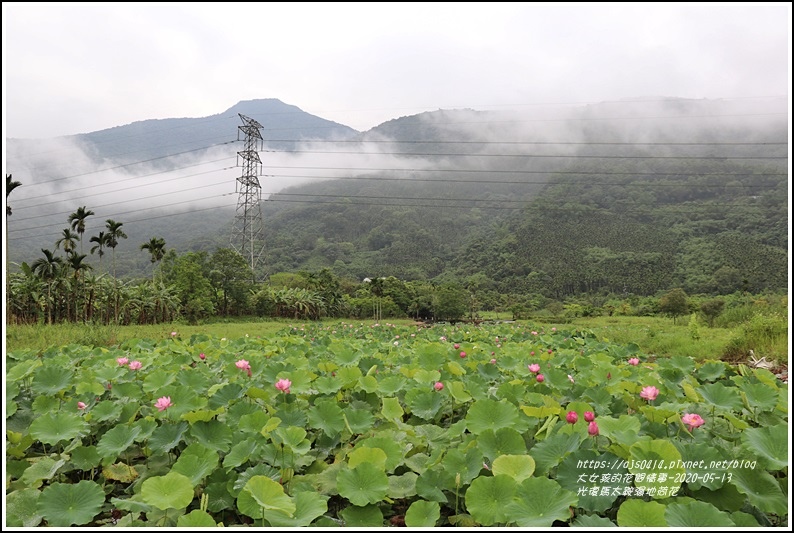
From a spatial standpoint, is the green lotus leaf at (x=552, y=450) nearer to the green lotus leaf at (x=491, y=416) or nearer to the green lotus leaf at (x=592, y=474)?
the green lotus leaf at (x=592, y=474)

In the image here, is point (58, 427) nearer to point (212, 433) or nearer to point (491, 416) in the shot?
point (212, 433)

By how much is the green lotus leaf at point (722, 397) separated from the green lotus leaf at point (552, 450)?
1.01 metres

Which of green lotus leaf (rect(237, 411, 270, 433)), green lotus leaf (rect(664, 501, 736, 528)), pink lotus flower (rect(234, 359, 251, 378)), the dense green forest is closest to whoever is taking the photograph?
green lotus leaf (rect(664, 501, 736, 528))

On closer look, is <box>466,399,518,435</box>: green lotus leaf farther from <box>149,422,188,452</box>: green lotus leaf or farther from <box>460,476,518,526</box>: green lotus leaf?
<box>149,422,188,452</box>: green lotus leaf

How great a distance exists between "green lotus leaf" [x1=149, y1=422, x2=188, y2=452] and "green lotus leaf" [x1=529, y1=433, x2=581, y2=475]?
140cm

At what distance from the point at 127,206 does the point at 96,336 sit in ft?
629

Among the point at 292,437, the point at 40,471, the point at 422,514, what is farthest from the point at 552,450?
the point at 40,471

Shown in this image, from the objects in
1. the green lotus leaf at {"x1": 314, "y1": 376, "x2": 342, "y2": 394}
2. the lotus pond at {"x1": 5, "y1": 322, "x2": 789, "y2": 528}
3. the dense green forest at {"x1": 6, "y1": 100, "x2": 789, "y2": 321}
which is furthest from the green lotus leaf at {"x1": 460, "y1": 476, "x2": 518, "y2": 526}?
the dense green forest at {"x1": 6, "y1": 100, "x2": 789, "y2": 321}

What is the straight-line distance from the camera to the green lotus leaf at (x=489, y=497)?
129 cm

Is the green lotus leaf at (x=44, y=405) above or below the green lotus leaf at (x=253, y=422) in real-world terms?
below

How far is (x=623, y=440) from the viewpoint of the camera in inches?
61.9

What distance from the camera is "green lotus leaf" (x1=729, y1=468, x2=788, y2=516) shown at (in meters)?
1.33

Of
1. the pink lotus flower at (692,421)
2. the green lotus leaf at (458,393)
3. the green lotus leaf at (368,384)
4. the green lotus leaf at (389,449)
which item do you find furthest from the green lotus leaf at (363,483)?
the pink lotus flower at (692,421)

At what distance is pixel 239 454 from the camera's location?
1624mm
